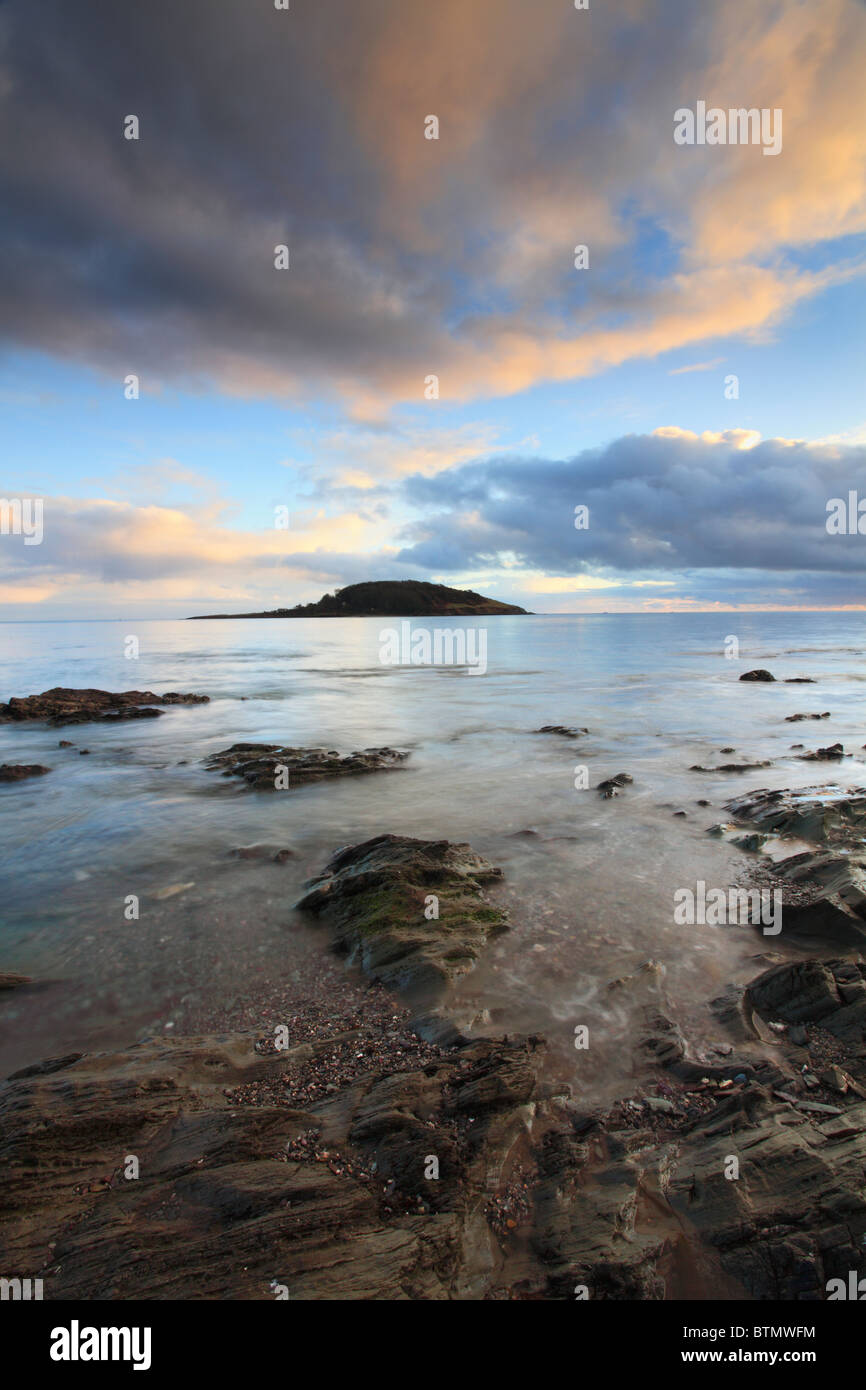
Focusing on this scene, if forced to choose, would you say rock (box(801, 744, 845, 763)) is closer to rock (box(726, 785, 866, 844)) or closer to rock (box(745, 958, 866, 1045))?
rock (box(726, 785, 866, 844))

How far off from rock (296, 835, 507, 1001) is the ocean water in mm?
417

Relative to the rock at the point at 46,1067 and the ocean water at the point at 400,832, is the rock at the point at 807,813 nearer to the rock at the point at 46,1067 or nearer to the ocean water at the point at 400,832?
the ocean water at the point at 400,832

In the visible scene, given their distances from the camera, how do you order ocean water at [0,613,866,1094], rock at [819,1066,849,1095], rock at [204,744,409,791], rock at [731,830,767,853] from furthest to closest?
1. rock at [204,744,409,791]
2. rock at [731,830,767,853]
3. ocean water at [0,613,866,1094]
4. rock at [819,1066,849,1095]

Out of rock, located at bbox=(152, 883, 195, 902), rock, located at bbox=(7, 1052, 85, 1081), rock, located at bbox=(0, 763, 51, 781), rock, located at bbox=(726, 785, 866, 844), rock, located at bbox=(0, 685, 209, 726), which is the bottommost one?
rock, located at bbox=(7, 1052, 85, 1081)

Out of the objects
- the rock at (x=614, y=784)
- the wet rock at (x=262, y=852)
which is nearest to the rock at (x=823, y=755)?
the rock at (x=614, y=784)

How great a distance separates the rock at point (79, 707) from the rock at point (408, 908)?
2502cm

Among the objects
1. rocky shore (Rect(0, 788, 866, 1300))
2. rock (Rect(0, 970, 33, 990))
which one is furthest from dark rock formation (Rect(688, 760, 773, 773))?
rock (Rect(0, 970, 33, 990))

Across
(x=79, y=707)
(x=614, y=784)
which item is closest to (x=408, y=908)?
(x=614, y=784)

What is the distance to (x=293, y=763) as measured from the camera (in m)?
20.5

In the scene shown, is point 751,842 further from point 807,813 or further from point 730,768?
point 730,768

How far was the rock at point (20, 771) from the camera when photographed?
67.5 feet

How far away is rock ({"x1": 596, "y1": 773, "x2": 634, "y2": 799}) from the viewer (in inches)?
683
